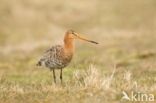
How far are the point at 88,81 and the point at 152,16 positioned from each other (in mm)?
29793

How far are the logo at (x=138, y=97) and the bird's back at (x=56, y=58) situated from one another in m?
2.69

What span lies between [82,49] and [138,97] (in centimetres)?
2004

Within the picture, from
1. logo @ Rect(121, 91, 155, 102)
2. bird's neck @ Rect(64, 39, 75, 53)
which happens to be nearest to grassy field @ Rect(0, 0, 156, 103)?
logo @ Rect(121, 91, 155, 102)

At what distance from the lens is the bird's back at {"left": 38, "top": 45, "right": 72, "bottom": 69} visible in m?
16.6

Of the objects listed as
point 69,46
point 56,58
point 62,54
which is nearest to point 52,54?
point 56,58

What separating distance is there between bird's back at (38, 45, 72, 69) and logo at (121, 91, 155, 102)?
2.69m

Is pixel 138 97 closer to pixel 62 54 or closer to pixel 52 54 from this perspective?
pixel 62 54

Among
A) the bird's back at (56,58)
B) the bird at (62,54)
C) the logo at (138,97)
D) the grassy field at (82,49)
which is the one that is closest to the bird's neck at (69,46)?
the bird at (62,54)

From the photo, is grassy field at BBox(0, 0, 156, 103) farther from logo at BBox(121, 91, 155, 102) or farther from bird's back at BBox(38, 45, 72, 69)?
bird's back at BBox(38, 45, 72, 69)

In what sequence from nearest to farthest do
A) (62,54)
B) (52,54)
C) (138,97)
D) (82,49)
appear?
(138,97) → (62,54) → (52,54) → (82,49)

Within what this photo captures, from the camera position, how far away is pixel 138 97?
1413cm

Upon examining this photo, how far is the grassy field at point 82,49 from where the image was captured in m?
14.7

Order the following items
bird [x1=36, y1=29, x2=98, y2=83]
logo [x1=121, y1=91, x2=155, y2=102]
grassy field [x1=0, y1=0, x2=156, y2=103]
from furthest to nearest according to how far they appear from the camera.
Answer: bird [x1=36, y1=29, x2=98, y2=83], grassy field [x1=0, y1=0, x2=156, y2=103], logo [x1=121, y1=91, x2=155, y2=102]

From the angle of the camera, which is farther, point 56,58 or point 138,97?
point 56,58
